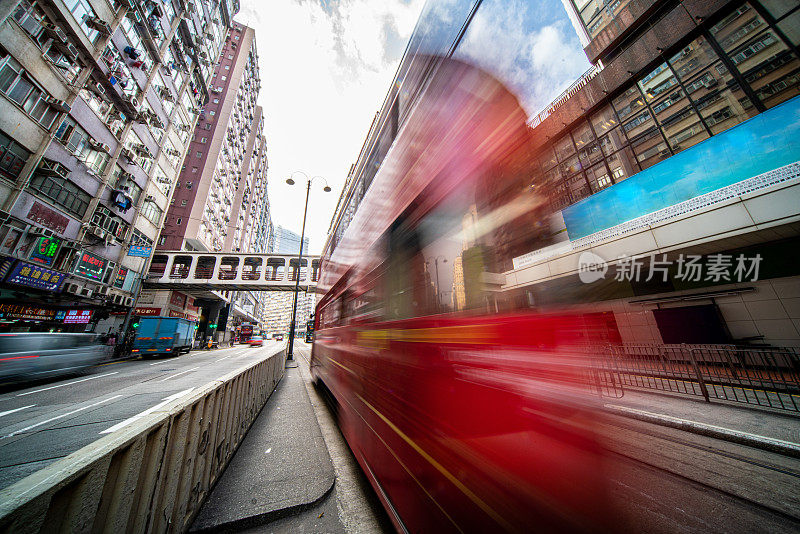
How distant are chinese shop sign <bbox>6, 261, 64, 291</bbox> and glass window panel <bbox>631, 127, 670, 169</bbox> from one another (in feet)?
82.1

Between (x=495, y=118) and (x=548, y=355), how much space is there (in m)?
1.33

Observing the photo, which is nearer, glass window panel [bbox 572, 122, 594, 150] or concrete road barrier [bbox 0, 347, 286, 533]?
concrete road barrier [bbox 0, 347, 286, 533]

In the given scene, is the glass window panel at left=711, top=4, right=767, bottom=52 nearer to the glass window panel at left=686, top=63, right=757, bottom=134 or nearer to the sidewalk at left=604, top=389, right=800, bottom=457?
the glass window panel at left=686, top=63, right=757, bottom=134

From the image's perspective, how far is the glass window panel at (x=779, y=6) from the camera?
21.5ft

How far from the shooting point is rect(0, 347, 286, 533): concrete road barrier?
0.73 meters

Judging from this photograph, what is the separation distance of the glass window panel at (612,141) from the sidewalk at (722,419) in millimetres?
8778

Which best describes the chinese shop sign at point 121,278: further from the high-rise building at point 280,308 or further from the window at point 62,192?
the high-rise building at point 280,308

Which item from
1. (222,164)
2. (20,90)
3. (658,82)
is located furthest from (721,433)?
(222,164)

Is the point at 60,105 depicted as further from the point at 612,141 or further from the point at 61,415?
the point at 612,141

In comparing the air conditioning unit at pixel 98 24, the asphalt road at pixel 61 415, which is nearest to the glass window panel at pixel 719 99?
the asphalt road at pixel 61 415

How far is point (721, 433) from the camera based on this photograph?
3.60 meters

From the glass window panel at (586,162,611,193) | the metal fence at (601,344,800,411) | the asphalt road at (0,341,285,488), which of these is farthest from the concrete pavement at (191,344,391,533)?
the glass window panel at (586,162,611,193)

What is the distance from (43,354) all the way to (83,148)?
13.4m

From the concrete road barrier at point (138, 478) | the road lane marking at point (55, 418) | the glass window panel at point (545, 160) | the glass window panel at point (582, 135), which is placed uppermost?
the glass window panel at point (582, 135)
